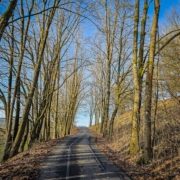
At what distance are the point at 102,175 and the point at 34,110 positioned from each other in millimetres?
14490

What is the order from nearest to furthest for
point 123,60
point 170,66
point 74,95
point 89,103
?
1. point 170,66
2. point 123,60
3. point 74,95
4. point 89,103

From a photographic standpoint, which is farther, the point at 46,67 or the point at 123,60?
the point at 123,60

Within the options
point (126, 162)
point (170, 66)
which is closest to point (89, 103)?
point (170, 66)

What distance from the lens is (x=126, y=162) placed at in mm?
11445

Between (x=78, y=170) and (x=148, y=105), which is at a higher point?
(x=148, y=105)

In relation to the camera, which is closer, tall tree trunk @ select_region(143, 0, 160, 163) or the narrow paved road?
the narrow paved road

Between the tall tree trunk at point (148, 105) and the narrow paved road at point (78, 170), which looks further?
the tall tree trunk at point (148, 105)

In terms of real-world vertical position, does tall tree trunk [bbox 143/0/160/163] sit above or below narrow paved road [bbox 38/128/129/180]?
above

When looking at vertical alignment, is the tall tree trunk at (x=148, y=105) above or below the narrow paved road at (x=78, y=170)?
above

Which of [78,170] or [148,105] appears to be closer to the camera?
[78,170]

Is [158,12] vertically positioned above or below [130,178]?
above

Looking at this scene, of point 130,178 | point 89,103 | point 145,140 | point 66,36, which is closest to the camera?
point 130,178

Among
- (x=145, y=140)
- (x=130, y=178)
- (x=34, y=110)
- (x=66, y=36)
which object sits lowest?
(x=130, y=178)

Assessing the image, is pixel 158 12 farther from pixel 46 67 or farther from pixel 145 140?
pixel 46 67
